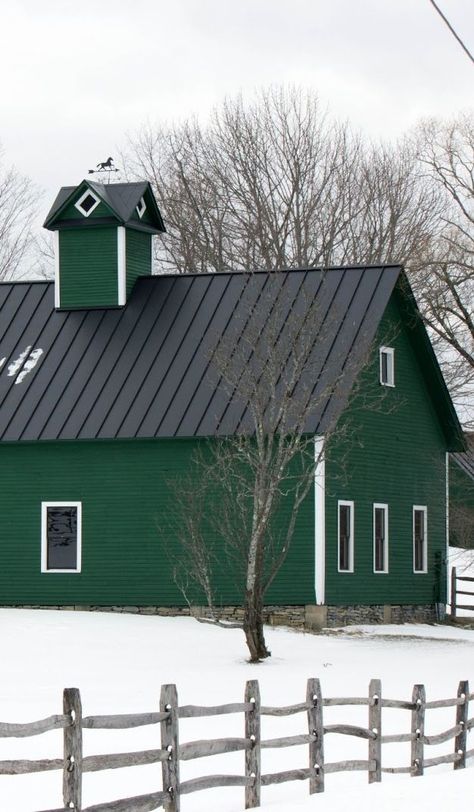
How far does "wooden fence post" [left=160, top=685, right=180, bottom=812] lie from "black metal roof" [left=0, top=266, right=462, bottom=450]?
60.0 ft

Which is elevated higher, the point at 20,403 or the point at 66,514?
the point at 20,403

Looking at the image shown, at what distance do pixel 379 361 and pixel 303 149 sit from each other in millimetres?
22368

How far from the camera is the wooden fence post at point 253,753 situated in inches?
572

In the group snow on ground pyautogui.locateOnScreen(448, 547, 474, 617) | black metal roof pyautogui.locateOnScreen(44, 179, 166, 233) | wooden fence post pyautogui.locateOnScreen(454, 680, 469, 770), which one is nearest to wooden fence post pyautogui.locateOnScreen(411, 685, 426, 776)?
wooden fence post pyautogui.locateOnScreen(454, 680, 469, 770)

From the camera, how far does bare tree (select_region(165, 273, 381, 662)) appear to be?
30781mm

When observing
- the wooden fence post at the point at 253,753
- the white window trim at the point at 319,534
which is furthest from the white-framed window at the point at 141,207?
the wooden fence post at the point at 253,753

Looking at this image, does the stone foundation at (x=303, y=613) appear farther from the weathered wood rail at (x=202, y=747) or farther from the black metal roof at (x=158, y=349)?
the weathered wood rail at (x=202, y=747)

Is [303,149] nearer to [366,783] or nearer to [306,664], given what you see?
[306,664]

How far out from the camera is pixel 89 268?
37.3 m

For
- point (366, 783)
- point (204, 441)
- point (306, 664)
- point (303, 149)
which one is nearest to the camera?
point (366, 783)

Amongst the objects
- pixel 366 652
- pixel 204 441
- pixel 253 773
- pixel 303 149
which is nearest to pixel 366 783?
pixel 253 773

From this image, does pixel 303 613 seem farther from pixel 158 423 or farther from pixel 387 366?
pixel 387 366

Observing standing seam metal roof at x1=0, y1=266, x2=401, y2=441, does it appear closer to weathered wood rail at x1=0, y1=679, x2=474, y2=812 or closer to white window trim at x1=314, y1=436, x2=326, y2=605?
white window trim at x1=314, y1=436, x2=326, y2=605

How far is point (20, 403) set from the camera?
34.9 meters
